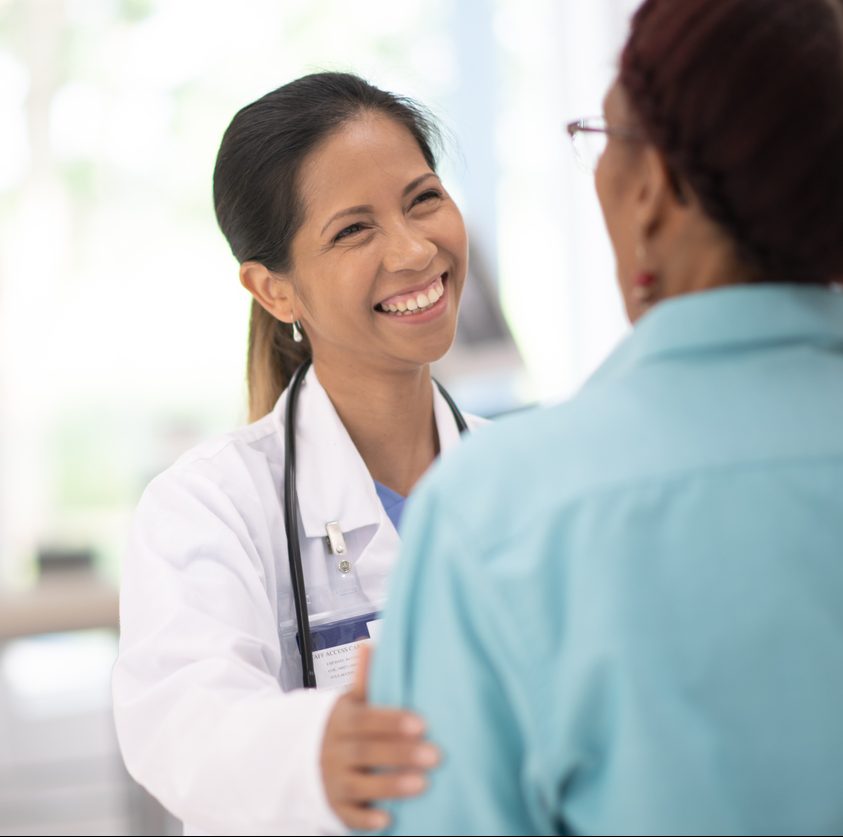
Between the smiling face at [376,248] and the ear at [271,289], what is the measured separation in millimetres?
15

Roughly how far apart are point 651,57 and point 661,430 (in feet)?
0.96

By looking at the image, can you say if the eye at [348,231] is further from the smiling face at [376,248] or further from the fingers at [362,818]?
the fingers at [362,818]

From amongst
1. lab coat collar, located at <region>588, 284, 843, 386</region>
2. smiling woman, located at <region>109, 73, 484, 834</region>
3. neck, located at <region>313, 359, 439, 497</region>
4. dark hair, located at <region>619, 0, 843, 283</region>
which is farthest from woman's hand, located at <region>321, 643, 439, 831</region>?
neck, located at <region>313, 359, 439, 497</region>

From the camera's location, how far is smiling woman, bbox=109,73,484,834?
1.19 metres

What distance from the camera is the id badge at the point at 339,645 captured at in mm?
1457

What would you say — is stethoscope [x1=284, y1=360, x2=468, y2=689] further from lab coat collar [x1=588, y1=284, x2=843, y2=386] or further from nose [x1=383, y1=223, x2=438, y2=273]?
lab coat collar [x1=588, y1=284, x2=843, y2=386]

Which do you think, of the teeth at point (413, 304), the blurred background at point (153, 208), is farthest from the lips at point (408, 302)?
the blurred background at point (153, 208)

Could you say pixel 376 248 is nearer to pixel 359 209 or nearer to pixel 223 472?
pixel 359 209

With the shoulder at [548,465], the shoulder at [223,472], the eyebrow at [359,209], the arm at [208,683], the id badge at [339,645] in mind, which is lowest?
the id badge at [339,645]

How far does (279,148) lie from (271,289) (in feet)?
0.76

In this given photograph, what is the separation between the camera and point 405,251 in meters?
1.62

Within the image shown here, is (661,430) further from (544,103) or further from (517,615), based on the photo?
(544,103)

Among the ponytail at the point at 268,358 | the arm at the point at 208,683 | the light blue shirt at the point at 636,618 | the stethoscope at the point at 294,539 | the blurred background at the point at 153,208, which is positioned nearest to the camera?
the light blue shirt at the point at 636,618

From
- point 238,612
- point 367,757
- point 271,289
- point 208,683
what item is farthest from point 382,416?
point 367,757
